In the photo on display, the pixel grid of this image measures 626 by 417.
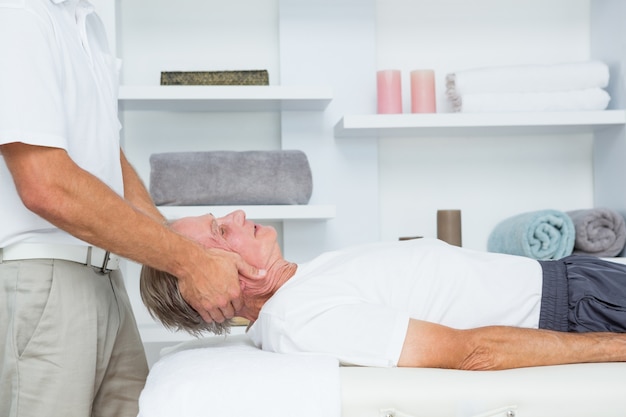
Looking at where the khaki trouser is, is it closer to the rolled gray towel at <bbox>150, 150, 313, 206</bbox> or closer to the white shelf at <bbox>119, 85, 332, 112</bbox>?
the rolled gray towel at <bbox>150, 150, 313, 206</bbox>

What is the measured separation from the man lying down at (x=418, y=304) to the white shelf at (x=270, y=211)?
0.52m

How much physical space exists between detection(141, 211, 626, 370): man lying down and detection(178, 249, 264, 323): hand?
0.08 m

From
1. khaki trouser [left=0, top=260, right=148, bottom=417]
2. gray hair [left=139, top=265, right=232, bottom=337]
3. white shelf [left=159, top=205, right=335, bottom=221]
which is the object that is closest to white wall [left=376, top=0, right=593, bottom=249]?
white shelf [left=159, top=205, right=335, bottom=221]

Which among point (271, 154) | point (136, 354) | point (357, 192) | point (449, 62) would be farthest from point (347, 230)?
point (136, 354)

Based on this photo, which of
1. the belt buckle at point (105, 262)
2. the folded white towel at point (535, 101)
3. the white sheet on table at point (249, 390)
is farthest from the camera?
the folded white towel at point (535, 101)

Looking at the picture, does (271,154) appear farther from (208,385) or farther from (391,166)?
(208,385)

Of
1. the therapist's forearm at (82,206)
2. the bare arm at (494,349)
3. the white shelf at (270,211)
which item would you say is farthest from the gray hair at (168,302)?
the white shelf at (270,211)

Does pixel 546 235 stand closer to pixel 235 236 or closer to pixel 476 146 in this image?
pixel 476 146

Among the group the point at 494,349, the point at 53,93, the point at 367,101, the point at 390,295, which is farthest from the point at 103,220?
the point at 367,101

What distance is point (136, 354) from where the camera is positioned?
171cm

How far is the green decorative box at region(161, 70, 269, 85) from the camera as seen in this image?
Result: 7.73ft

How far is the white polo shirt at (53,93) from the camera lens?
1.29 meters

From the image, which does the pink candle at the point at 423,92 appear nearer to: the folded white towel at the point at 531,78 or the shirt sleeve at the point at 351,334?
the folded white towel at the point at 531,78

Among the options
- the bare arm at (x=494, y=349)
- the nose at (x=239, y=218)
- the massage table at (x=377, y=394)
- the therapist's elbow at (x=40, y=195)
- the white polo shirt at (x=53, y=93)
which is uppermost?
the white polo shirt at (x=53, y=93)
